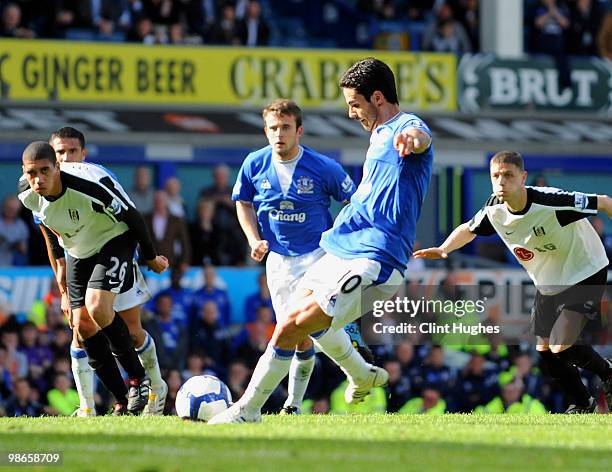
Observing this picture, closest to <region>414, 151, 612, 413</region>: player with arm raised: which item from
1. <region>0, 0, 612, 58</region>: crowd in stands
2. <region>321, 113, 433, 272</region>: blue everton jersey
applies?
<region>321, 113, 433, 272</region>: blue everton jersey

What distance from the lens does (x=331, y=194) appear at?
1091 centimetres

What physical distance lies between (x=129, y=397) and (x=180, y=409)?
56.9 inches

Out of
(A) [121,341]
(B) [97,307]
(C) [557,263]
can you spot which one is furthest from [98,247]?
(C) [557,263]

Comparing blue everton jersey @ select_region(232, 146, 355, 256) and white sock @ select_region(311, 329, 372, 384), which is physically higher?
blue everton jersey @ select_region(232, 146, 355, 256)

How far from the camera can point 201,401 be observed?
9312mm

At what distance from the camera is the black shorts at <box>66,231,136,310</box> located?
10.3 m

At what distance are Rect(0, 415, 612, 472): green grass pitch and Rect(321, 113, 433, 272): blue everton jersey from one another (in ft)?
3.54

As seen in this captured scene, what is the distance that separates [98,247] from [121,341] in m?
0.72

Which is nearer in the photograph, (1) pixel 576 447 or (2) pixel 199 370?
(1) pixel 576 447

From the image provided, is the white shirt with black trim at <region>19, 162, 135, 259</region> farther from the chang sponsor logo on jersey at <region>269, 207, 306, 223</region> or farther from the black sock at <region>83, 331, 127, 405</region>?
the chang sponsor logo on jersey at <region>269, 207, 306, 223</region>

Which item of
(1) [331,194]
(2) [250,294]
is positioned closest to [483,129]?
(2) [250,294]

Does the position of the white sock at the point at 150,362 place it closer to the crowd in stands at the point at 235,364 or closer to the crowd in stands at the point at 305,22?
the crowd in stands at the point at 235,364

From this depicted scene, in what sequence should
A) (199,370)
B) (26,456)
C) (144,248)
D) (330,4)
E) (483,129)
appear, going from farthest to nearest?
1. (330,4)
2. (483,129)
3. (199,370)
4. (144,248)
5. (26,456)

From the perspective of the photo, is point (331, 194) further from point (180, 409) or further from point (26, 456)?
point (26, 456)
